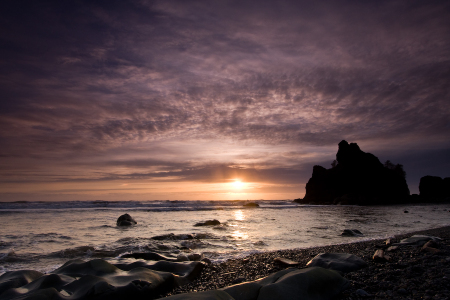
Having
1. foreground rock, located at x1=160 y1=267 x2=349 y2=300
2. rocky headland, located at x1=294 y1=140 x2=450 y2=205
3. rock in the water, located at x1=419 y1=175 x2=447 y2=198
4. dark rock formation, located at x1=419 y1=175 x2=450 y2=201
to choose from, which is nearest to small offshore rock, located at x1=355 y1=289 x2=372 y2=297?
foreground rock, located at x1=160 y1=267 x2=349 y2=300

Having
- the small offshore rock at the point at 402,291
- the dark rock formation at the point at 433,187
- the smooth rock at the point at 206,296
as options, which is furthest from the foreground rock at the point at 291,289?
the dark rock formation at the point at 433,187

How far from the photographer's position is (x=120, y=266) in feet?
19.7

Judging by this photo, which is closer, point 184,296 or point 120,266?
point 184,296

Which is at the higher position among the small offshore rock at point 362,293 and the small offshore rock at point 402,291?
A: the small offshore rock at point 402,291

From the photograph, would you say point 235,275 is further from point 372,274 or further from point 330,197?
point 330,197

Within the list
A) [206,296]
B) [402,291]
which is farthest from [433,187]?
[206,296]

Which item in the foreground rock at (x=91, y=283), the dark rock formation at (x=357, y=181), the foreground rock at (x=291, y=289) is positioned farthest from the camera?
the dark rock formation at (x=357, y=181)

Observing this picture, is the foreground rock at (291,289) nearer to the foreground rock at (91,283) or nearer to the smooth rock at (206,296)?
the smooth rock at (206,296)

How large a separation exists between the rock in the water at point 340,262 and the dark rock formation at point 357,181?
70.5 meters

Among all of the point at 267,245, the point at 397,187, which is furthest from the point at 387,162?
the point at 267,245

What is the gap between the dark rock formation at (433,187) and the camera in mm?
77750

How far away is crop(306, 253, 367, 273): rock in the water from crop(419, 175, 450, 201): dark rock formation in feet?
301

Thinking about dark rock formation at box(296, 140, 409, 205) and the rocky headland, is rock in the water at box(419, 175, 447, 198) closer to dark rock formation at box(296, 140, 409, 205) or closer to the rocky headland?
the rocky headland

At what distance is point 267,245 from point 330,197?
252 ft
